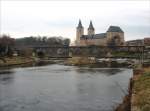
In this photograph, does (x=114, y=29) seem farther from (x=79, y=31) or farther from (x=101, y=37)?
(x=79, y=31)

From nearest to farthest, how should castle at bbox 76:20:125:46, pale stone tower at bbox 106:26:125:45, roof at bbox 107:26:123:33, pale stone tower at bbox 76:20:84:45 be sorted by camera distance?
pale stone tower at bbox 106:26:125:45
castle at bbox 76:20:125:46
roof at bbox 107:26:123:33
pale stone tower at bbox 76:20:84:45

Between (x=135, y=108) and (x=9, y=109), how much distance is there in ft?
31.9

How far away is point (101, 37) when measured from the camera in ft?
534

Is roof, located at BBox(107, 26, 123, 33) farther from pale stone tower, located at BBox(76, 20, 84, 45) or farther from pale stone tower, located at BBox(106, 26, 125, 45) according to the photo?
pale stone tower, located at BBox(76, 20, 84, 45)

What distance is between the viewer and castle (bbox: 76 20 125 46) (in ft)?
486

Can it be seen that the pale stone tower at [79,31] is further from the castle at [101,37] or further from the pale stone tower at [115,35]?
the pale stone tower at [115,35]

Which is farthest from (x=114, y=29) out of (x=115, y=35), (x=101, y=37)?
(x=101, y=37)

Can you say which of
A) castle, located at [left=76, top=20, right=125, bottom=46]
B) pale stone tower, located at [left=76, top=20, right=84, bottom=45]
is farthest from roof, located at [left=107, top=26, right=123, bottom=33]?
pale stone tower, located at [left=76, top=20, right=84, bottom=45]

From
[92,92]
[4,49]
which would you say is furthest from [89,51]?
[92,92]

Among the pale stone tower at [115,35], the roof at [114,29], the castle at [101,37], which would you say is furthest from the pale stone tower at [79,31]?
the roof at [114,29]

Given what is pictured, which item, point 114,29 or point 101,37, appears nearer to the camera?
point 114,29

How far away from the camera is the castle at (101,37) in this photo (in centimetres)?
14812

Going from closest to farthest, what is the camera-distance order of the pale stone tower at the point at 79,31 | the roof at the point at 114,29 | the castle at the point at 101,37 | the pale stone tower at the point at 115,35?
the pale stone tower at the point at 115,35 < the castle at the point at 101,37 < the roof at the point at 114,29 < the pale stone tower at the point at 79,31

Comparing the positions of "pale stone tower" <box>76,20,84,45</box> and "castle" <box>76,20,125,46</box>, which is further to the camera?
"pale stone tower" <box>76,20,84,45</box>
